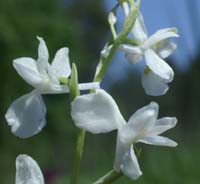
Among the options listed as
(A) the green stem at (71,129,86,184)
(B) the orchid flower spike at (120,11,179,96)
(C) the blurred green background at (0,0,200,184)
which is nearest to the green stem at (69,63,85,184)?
(A) the green stem at (71,129,86,184)

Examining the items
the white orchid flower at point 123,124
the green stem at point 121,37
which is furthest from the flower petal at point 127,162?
the green stem at point 121,37

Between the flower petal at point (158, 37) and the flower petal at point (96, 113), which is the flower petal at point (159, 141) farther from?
the flower petal at point (158, 37)

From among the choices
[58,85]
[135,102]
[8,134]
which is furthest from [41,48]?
[8,134]

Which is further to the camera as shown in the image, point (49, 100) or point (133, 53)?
point (49, 100)

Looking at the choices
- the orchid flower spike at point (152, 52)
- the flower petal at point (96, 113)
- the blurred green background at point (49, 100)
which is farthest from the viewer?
the blurred green background at point (49, 100)

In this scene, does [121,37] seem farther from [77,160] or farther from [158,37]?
[77,160]

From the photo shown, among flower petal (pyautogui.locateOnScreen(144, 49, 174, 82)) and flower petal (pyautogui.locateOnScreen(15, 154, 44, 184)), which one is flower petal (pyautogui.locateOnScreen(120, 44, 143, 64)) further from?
flower petal (pyautogui.locateOnScreen(15, 154, 44, 184))

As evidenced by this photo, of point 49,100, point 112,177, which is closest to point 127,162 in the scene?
point 112,177
